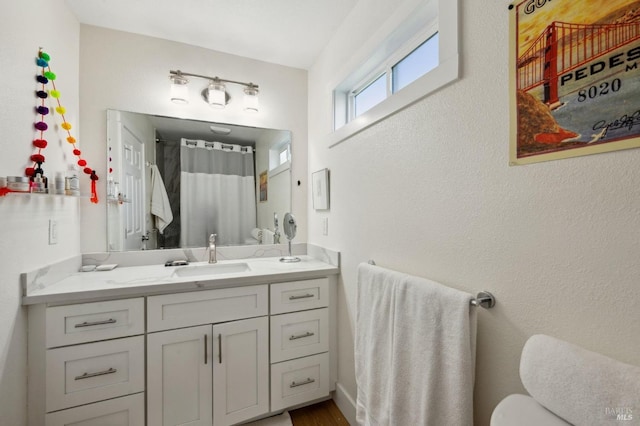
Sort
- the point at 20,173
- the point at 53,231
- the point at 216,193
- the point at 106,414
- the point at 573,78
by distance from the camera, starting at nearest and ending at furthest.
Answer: the point at 573,78
the point at 20,173
the point at 106,414
the point at 53,231
the point at 216,193

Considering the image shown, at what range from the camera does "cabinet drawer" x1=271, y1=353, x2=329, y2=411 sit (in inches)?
63.2

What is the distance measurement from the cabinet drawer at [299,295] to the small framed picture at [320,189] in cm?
52

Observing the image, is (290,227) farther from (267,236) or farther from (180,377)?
(180,377)

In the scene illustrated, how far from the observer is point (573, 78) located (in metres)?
0.65

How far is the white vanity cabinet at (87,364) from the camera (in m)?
1.20

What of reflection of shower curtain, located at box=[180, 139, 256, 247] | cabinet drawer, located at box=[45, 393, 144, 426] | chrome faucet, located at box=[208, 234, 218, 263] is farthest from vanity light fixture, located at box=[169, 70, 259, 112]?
cabinet drawer, located at box=[45, 393, 144, 426]

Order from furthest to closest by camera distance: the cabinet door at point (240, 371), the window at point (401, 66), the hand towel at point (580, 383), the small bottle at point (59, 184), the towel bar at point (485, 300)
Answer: the cabinet door at point (240, 371) < the small bottle at point (59, 184) < the window at point (401, 66) < the towel bar at point (485, 300) < the hand towel at point (580, 383)

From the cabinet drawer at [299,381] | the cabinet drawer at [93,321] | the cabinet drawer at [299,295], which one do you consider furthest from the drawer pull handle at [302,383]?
the cabinet drawer at [93,321]

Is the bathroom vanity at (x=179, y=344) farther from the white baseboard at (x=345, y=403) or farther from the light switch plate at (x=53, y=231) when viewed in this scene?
the light switch plate at (x=53, y=231)

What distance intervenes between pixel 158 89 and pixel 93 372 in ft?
5.56

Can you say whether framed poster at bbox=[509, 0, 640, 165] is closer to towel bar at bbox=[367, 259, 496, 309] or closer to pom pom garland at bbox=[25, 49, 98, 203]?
towel bar at bbox=[367, 259, 496, 309]

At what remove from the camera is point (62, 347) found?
122cm

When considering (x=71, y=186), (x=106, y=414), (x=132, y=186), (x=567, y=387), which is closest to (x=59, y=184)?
(x=71, y=186)

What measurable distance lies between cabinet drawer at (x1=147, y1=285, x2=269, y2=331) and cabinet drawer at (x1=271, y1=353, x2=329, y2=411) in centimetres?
38
